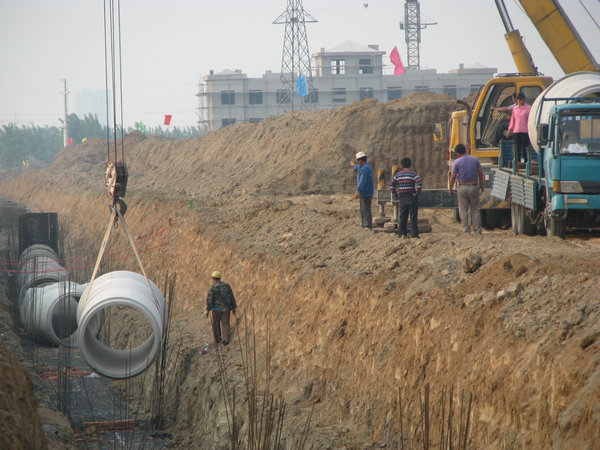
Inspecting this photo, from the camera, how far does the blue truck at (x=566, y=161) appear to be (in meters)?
10.6

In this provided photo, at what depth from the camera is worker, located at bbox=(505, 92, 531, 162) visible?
1301cm

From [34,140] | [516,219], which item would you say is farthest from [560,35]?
[34,140]

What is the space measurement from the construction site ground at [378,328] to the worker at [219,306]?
0.30 meters

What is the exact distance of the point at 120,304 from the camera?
11555 mm

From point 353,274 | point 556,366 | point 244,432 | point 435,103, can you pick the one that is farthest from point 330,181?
point 556,366

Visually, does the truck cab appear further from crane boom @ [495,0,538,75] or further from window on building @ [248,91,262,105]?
window on building @ [248,91,262,105]

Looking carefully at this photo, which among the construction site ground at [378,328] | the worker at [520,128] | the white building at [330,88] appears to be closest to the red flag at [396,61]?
the white building at [330,88]

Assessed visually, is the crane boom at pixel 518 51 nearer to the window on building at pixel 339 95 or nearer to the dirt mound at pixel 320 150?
the dirt mound at pixel 320 150

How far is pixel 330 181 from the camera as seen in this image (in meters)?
24.5

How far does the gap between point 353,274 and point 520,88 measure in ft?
24.2

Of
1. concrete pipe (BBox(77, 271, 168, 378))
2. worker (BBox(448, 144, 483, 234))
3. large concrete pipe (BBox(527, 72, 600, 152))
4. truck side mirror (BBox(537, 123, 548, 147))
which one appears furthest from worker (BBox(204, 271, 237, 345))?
large concrete pipe (BBox(527, 72, 600, 152))

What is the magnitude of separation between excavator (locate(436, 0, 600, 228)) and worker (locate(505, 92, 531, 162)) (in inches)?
37.6

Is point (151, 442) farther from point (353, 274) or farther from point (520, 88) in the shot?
point (520, 88)

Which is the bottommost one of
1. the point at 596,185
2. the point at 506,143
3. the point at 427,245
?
the point at 427,245
